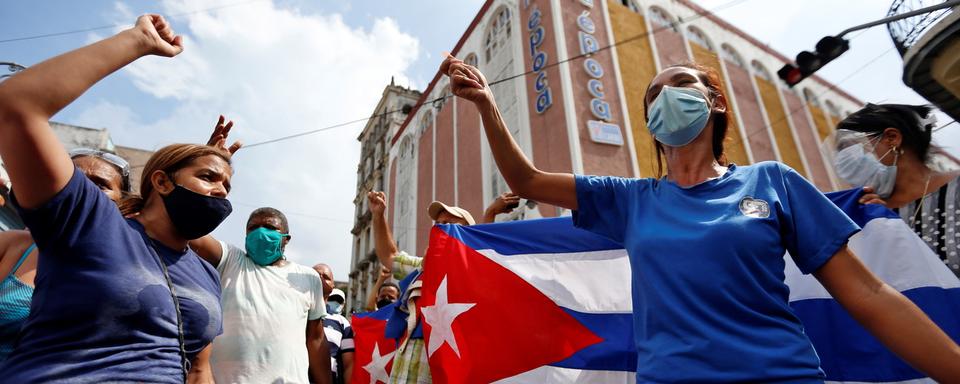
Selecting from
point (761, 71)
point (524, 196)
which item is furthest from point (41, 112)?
point (761, 71)

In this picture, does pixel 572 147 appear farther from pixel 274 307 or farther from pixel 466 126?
pixel 274 307

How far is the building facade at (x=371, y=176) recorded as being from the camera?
1165 inches

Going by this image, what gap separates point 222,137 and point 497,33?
1655cm

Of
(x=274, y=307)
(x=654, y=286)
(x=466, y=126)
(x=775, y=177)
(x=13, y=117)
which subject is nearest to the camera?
(x=13, y=117)

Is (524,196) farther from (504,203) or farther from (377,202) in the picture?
(377,202)

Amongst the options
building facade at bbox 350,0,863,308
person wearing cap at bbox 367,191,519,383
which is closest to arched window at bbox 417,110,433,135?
building facade at bbox 350,0,863,308

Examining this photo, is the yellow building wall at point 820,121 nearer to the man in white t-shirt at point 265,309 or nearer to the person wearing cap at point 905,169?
the person wearing cap at point 905,169

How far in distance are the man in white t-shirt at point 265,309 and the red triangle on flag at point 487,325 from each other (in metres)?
0.68

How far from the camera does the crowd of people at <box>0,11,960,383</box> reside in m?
1.16

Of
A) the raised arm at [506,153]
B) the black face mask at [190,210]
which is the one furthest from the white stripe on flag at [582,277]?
the black face mask at [190,210]

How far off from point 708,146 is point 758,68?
23971 mm

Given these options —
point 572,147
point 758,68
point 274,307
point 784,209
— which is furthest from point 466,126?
point 784,209

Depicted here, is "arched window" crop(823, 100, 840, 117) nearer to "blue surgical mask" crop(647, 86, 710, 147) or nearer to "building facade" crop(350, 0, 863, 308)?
"building facade" crop(350, 0, 863, 308)

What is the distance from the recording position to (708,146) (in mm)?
1626
